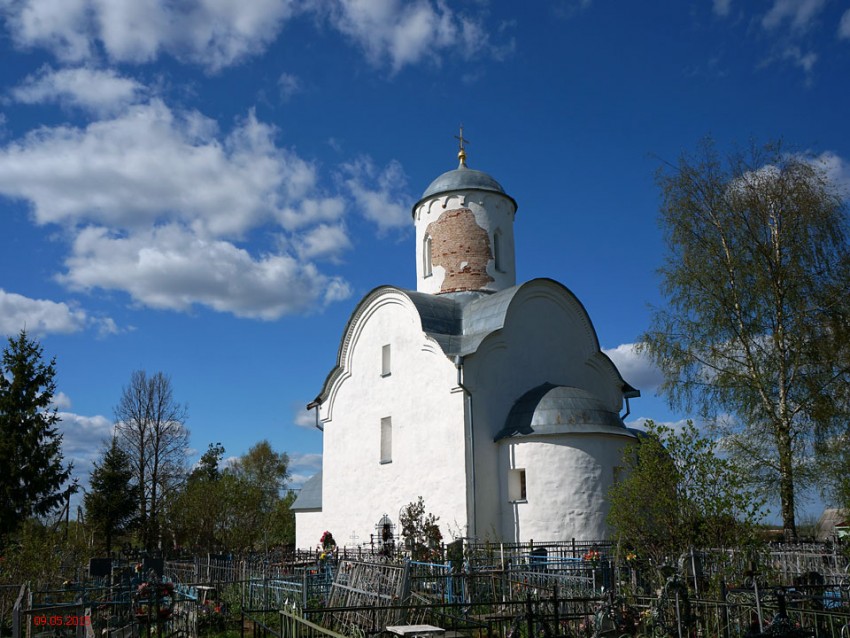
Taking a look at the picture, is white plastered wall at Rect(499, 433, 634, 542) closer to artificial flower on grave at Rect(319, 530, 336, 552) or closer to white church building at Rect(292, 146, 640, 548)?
white church building at Rect(292, 146, 640, 548)

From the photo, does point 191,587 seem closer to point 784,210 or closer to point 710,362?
point 710,362

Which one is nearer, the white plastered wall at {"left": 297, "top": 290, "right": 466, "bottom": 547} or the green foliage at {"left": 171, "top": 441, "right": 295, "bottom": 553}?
the white plastered wall at {"left": 297, "top": 290, "right": 466, "bottom": 547}

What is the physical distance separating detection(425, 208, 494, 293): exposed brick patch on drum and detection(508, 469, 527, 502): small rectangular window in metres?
6.72

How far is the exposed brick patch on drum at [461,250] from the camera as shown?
24469mm

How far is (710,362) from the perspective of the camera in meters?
17.9

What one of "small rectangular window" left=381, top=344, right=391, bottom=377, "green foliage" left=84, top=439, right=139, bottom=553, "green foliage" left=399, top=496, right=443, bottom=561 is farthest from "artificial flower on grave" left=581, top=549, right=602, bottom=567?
"green foliage" left=84, top=439, right=139, bottom=553

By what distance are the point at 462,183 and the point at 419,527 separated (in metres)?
11.6

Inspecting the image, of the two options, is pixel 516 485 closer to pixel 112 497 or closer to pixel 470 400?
pixel 470 400

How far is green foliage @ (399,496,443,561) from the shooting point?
1919cm

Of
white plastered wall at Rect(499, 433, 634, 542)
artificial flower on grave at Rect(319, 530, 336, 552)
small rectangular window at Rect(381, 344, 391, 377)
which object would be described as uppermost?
small rectangular window at Rect(381, 344, 391, 377)

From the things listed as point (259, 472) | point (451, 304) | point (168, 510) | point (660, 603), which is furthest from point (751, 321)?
point (259, 472)

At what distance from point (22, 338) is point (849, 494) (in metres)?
27.1

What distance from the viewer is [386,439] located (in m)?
23.2

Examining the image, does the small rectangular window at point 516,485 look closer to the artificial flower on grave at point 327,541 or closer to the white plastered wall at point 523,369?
the white plastered wall at point 523,369
